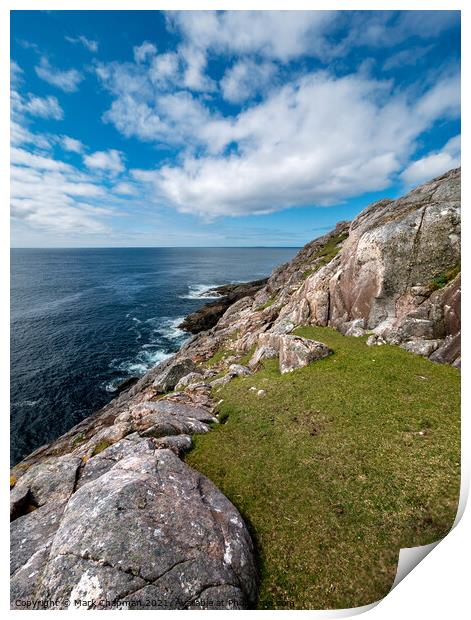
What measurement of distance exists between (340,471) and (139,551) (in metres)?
9.85

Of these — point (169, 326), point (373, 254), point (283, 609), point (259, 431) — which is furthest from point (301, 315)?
point (169, 326)

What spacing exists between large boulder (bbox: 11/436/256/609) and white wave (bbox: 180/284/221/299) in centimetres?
10498

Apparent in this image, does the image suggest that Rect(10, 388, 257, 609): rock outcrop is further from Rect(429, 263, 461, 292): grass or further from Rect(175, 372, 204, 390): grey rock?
Rect(429, 263, 461, 292): grass

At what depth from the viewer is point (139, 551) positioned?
8.90m

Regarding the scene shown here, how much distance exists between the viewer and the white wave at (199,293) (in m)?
116

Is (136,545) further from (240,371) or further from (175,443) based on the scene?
(240,371)

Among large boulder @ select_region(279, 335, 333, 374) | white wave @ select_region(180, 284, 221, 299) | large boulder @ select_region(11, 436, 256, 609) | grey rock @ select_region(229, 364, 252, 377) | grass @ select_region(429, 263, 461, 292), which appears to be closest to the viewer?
large boulder @ select_region(11, 436, 256, 609)

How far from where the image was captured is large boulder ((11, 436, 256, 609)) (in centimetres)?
846

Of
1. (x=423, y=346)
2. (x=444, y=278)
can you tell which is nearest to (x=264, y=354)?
(x=423, y=346)

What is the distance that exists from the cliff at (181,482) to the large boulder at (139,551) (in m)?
0.03

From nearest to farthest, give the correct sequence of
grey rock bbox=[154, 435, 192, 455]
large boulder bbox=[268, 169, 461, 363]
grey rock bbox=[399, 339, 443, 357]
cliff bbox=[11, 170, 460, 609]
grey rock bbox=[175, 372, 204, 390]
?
cliff bbox=[11, 170, 460, 609] → grey rock bbox=[154, 435, 192, 455] → grey rock bbox=[399, 339, 443, 357] → large boulder bbox=[268, 169, 461, 363] → grey rock bbox=[175, 372, 204, 390]

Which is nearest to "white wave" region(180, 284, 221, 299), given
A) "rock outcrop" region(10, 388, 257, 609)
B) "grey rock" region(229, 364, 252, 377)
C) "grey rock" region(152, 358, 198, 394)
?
"grey rock" region(152, 358, 198, 394)
